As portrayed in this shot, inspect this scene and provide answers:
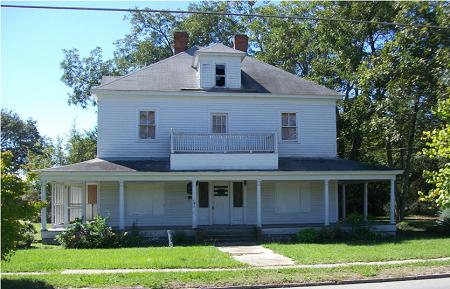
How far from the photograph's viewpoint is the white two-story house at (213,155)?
2345 centimetres

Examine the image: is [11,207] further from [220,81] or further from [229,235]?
[220,81]

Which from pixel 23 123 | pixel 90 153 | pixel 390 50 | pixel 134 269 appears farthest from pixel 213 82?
pixel 23 123

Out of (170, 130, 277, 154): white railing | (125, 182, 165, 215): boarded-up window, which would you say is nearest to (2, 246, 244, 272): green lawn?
(125, 182, 165, 215): boarded-up window

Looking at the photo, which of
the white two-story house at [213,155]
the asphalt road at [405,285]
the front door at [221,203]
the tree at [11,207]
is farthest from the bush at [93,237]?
the asphalt road at [405,285]

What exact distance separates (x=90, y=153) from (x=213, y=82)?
58.5 ft

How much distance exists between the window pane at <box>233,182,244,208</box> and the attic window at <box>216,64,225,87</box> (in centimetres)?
487

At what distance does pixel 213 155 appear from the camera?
2366 cm

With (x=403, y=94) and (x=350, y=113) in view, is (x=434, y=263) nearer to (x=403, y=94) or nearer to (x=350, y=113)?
(x=403, y=94)

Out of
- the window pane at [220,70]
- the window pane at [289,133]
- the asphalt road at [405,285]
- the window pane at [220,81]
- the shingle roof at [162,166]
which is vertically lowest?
the asphalt road at [405,285]

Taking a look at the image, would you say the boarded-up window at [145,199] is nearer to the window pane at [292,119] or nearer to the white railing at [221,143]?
the white railing at [221,143]

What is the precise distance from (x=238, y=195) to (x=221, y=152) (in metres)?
2.64

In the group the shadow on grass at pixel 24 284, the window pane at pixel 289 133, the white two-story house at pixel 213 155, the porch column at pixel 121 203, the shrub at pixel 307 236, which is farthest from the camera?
the window pane at pixel 289 133

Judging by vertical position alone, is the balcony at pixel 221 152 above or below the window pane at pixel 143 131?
below

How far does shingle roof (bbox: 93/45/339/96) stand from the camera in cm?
2506
